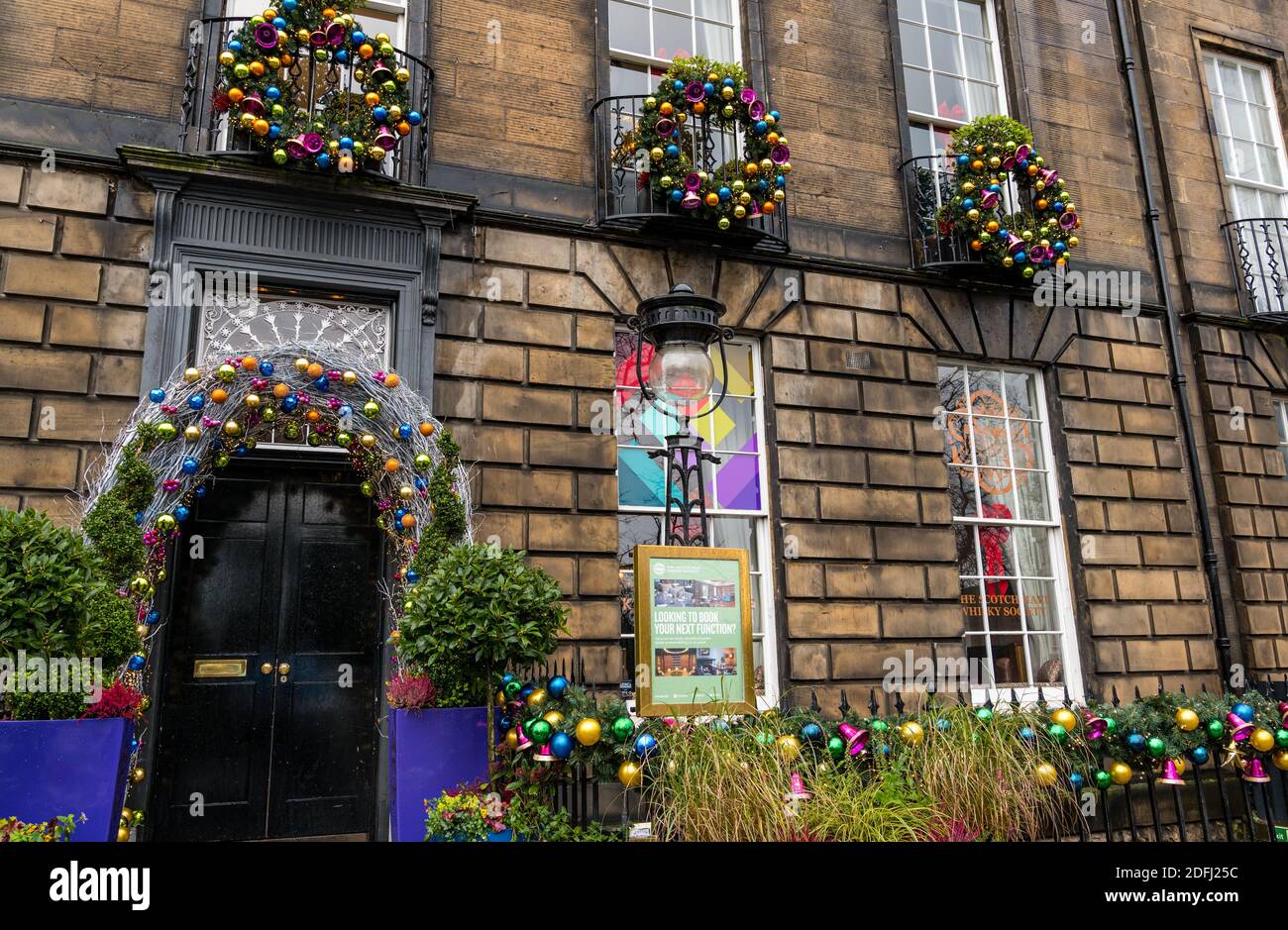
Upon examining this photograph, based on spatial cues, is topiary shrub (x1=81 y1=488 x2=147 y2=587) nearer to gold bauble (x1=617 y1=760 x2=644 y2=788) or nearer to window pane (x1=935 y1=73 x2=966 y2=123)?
gold bauble (x1=617 y1=760 x2=644 y2=788)

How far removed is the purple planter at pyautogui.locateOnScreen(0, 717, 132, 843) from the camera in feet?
15.0

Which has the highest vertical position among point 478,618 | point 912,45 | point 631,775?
point 912,45

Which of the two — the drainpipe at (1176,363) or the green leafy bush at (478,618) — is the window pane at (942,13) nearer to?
the drainpipe at (1176,363)

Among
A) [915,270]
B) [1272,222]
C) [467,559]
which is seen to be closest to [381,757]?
[467,559]

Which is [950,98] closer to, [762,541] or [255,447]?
[762,541]

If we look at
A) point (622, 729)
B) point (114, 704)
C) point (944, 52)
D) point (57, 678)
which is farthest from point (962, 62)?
point (57, 678)

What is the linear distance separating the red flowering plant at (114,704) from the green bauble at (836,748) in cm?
426

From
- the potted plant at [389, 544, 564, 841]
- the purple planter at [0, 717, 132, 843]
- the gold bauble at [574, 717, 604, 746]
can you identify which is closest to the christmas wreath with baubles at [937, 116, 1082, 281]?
the potted plant at [389, 544, 564, 841]

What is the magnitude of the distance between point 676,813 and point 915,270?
23.2 feet

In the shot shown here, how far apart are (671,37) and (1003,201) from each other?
430 cm

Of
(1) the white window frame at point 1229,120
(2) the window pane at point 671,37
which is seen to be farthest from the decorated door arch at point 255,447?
(1) the white window frame at point 1229,120

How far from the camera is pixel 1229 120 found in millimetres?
12133

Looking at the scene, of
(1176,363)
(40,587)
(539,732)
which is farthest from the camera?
(1176,363)

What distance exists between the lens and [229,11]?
25.3 feet
